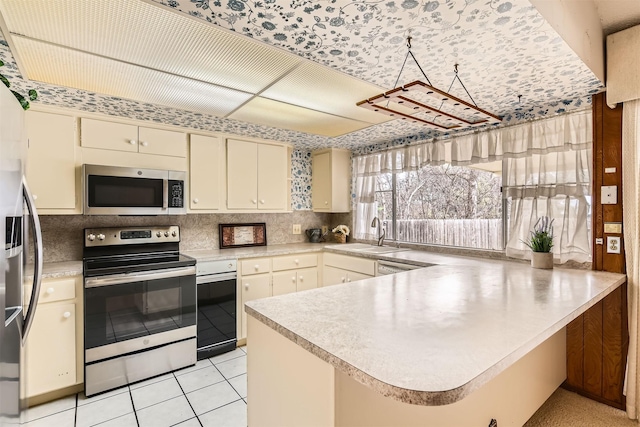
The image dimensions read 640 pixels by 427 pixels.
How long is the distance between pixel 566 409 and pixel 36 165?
4.22m

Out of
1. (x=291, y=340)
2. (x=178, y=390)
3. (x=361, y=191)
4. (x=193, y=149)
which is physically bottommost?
(x=178, y=390)

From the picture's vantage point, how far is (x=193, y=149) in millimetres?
3115

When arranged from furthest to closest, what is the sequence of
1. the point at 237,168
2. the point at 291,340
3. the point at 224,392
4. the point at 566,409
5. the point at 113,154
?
the point at 237,168, the point at 113,154, the point at 224,392, the point at 566,409, the point at 291,340

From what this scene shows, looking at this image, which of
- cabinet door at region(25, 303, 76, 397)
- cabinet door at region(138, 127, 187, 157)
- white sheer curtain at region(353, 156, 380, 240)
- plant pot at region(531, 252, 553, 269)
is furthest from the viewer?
white sheer curtain at region(353, 156, 380, 240)

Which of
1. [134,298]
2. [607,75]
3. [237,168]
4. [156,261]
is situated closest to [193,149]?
[237,168]

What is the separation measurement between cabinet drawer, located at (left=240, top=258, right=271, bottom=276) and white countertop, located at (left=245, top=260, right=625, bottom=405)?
1.67 metres

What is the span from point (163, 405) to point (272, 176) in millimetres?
2374

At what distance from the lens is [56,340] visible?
7.37 feet

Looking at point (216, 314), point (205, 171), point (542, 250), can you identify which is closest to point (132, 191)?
point (205, 171)

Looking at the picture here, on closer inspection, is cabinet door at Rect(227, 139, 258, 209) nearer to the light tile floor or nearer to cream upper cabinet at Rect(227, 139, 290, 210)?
cream upper cabinet at Rect(227, 139, 290, 210)

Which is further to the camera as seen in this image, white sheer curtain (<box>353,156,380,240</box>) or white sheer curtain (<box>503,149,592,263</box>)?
white sheer curtain (<box>353,156,380,240</box>)

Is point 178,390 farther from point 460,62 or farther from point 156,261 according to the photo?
point 460,62

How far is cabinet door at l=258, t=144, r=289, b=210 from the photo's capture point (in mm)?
3590

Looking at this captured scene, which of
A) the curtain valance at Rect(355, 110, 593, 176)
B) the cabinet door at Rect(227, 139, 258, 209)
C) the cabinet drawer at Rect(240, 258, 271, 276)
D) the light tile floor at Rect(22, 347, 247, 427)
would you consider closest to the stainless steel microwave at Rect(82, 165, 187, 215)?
the cabinet door at Rect(227, 139, 258, 209)
